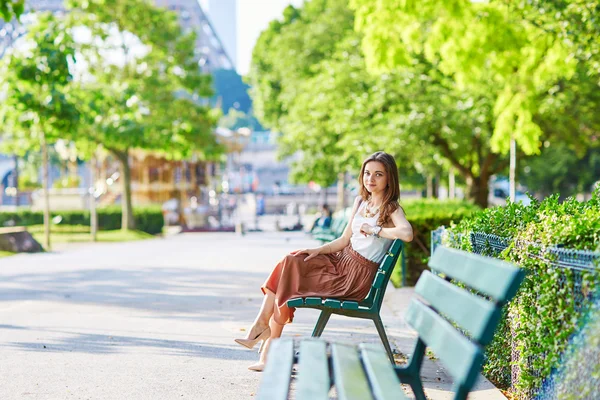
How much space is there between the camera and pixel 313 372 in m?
3.51

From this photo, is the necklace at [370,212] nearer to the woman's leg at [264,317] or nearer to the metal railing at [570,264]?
the woman's leg at [264,317]

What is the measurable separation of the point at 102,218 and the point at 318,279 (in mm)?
32639

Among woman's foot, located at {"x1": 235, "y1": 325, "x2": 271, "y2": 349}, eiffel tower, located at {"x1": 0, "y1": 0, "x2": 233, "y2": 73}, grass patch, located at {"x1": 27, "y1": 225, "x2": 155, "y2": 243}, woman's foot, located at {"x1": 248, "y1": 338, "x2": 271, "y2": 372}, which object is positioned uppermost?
eiffel tower, located at {"x1": 0, "y1": 0, "x2": 233, "y2": 73}

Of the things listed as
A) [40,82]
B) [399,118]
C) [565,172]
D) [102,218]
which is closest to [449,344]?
[40,82]

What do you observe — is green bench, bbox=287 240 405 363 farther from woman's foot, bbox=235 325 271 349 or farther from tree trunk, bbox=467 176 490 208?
tree trunk, bbox=467 176 490 208

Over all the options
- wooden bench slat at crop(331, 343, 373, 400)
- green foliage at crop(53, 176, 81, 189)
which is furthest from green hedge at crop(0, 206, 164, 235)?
wooden bench slat at crop(331, 343, 373, 400)

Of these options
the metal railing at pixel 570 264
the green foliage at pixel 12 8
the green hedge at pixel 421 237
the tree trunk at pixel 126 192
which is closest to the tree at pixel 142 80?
the tree trunk at pixel 126 192

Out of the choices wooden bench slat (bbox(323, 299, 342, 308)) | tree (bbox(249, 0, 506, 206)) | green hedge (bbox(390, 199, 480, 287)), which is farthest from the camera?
tree (bbox(249, 0, 506, 206))

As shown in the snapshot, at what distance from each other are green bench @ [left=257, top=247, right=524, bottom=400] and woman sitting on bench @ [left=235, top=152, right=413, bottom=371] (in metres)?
1.88

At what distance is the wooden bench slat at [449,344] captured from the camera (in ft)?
10.0

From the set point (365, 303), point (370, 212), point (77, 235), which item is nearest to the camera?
point (365, 303)

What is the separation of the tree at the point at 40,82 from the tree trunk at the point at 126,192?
9.31 meters

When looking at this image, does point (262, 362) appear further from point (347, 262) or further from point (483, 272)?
point (483, 272)

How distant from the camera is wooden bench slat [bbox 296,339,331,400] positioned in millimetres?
3156
